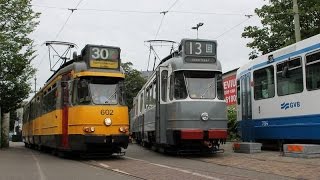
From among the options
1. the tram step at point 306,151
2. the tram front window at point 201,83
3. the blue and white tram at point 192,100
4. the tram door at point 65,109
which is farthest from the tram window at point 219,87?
the tram door at point 65,109

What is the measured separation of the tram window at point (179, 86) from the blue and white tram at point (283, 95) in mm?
3494

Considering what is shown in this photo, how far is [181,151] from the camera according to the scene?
62.4 ft

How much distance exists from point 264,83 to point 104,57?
6181 millimetres

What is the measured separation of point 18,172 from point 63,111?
4812 millimetres

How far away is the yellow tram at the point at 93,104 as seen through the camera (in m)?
17.9

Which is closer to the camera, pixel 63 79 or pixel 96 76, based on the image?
pixel 96 76

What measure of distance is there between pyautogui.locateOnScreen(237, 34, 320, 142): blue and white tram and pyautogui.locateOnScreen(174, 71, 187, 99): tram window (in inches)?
138

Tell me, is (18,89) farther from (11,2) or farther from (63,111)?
(63,111)

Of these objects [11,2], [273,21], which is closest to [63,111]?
[11,2]

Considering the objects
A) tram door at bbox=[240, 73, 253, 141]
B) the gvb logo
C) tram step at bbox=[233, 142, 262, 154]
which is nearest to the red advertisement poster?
tram door at bbox=[240, 73, 253, 141]

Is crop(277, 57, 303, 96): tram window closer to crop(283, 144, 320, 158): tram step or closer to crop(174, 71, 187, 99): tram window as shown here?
crop(283, 144, 320, 158): tram step

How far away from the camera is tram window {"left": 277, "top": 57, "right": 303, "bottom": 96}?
17.4 m

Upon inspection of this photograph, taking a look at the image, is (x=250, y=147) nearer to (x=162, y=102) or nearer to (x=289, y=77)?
(x=289, y=77)

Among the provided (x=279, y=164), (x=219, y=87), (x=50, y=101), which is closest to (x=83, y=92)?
(x=50, y=101)
